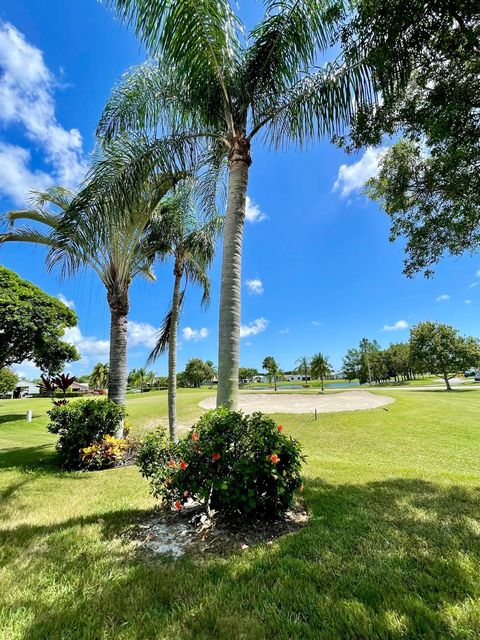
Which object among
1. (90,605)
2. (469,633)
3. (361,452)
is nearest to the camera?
(469,633)

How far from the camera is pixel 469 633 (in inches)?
79.4

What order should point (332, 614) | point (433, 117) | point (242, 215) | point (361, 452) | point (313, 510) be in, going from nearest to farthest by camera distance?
point (332, 614) < point (313, 510) < point (433, 117) < point (242, 215) < point (361, 452)

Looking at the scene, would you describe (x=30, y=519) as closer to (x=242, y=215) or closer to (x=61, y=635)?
(x=61, y=635)

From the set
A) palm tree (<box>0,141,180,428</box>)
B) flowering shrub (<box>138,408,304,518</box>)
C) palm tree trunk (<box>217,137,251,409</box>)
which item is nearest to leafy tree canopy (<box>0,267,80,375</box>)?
palm tree (<box>0,141,180,428</box>)

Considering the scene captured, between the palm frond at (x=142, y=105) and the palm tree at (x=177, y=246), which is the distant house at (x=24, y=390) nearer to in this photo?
the palm tree at (x=177, y=246)

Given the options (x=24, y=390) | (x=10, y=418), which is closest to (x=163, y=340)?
(x=10, y=418)

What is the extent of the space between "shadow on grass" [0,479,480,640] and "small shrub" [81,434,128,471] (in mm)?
3807

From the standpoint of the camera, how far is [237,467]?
357 centimetres

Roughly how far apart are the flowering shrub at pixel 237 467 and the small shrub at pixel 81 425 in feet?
15.7

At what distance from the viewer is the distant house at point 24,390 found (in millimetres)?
55397

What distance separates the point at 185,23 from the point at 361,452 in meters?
12.5

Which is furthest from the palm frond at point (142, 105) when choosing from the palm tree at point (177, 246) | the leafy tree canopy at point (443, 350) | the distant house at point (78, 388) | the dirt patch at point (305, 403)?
the distant house at point (78, 388)

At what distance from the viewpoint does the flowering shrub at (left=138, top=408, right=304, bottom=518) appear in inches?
141

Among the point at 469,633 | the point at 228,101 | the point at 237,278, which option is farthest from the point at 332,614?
the point at 228,101
